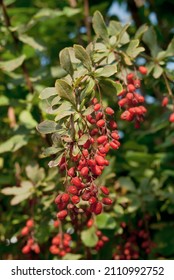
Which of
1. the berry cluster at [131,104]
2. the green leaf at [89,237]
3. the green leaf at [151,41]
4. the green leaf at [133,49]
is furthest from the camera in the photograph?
the green leaf at [89,237]

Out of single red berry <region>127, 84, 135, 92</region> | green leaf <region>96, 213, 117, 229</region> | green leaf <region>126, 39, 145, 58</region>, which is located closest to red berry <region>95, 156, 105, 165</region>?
single red berry <region>127, 84, 135, 92</region>

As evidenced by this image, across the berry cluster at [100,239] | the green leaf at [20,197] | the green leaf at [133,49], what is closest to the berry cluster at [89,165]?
the green leaf at [133,49]

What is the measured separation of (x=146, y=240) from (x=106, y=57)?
1029mm

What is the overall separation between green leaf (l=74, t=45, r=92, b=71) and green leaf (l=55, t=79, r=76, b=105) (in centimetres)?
14

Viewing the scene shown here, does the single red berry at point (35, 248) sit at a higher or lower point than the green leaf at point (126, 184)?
higher

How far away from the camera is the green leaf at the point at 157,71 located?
202cm

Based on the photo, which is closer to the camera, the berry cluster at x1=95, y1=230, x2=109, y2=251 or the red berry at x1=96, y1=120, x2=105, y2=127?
the red berry at x1=96, y1=120, x2=105, y2=127

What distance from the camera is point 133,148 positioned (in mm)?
2713

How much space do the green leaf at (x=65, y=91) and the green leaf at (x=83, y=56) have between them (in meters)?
0.14

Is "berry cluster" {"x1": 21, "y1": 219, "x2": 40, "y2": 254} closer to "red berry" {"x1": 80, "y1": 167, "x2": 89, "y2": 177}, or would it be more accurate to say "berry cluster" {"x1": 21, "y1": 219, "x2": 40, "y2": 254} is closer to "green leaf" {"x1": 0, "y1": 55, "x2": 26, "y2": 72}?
"green leaf" {"x1": 0, "y1": 55, "x2": 26, "y2": 72}

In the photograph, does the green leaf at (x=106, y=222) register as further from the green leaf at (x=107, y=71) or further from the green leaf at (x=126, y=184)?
the green leaf at (x=107, y=71)

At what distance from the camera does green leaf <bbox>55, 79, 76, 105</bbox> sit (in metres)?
1.50
